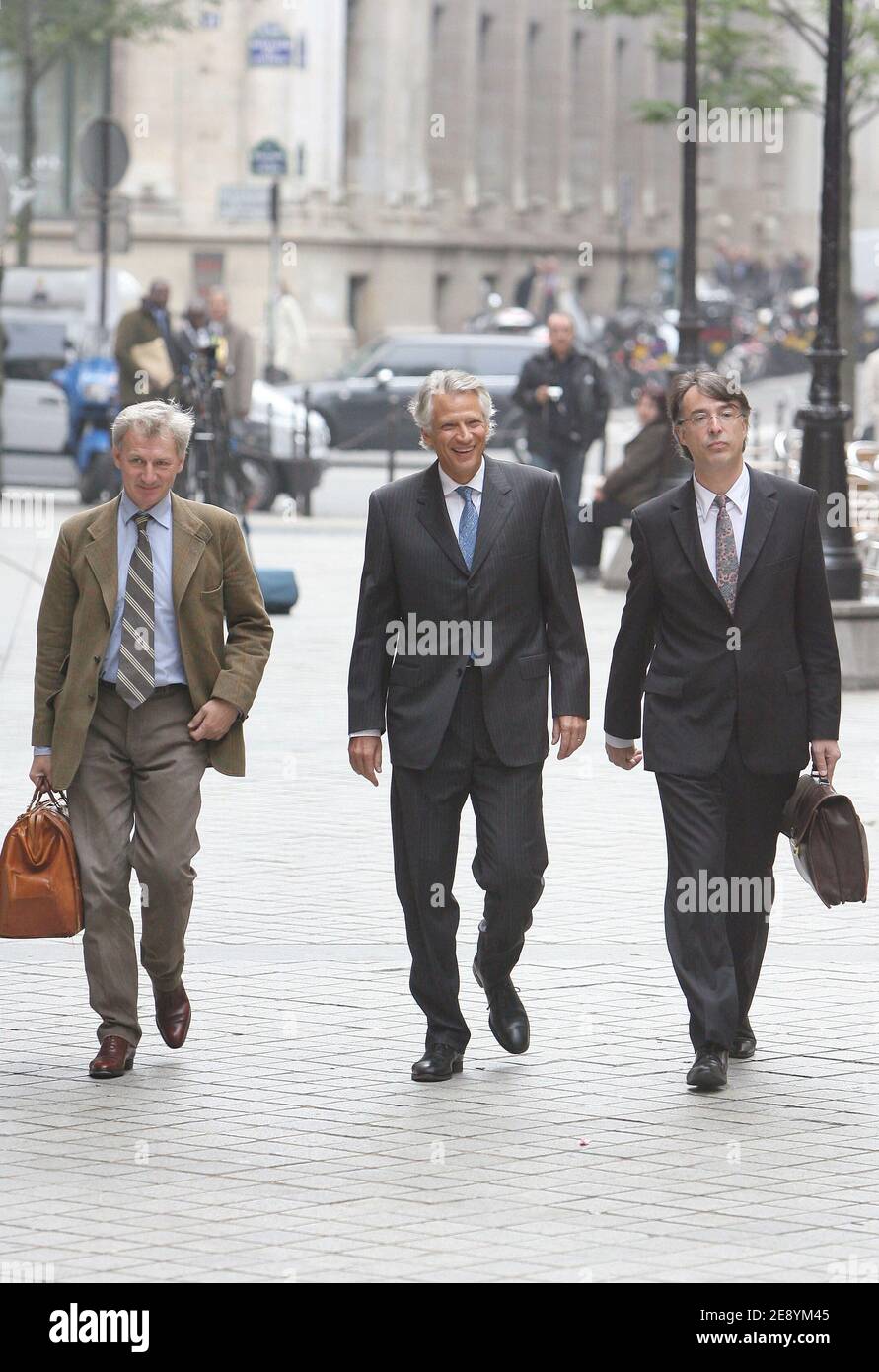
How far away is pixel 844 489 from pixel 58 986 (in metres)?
7.78

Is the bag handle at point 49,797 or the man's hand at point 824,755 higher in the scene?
the man's hand at point 824,755

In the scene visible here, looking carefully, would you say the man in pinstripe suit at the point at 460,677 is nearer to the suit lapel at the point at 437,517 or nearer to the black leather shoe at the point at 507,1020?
the suit lapel at the point at 437,517

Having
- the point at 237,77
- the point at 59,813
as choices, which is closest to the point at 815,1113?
the point at 59,813

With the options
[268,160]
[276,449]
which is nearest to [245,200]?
[268,160]

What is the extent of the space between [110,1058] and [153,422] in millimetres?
1570

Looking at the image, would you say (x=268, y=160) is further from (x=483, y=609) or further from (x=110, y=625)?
(x=483, y=609)

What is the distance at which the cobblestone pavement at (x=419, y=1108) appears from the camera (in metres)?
5.64

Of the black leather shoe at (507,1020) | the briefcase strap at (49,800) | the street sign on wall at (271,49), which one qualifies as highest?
the street sign on wall at (271,49)

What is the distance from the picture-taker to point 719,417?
7047mm

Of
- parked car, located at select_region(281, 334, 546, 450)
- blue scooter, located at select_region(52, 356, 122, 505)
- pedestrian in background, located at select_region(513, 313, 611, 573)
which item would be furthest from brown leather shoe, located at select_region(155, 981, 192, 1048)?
parked car, located at select_region(281, 334, 546, 450)

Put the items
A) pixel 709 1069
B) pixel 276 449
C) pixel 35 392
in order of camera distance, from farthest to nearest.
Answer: pixel 276 449 < pixel 35 392 < pixel 709 1069

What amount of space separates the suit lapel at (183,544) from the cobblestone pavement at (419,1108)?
3.99 ft

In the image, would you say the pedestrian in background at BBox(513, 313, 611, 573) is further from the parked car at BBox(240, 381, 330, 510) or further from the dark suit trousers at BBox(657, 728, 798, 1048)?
the dark suit trousers at BBox(657, 728, 798, 1048)

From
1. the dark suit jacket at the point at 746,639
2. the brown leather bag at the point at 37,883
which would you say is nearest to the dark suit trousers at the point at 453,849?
the dark suit jacket at the point at 746,639
